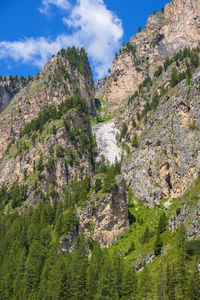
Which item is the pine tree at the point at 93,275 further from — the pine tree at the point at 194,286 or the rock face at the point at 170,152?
the rock face at the point at 170,152

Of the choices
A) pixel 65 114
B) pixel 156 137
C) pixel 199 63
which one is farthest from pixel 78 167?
pixel 199 63

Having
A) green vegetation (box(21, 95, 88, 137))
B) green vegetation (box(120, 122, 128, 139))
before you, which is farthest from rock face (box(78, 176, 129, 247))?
green vegetation (box(21, 95, 88, 137))

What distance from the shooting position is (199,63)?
170 meters

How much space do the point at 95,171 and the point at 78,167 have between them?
10360 millimetres

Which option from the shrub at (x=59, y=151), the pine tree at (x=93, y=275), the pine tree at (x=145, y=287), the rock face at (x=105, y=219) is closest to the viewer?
the pine tree at (x=145, y=287)

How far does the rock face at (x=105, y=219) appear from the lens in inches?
4070

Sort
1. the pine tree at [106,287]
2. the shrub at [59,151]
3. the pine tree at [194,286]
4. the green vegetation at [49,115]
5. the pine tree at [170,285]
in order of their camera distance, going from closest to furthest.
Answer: the pine tree at [194,286], the pine tree at [170,285], the pine tree at [106,287], the shrub at [59,151], the green vegetation at [49,115]

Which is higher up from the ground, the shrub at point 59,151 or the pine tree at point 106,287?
the shrub at point 59,151

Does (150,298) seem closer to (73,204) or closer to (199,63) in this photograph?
(73,204)

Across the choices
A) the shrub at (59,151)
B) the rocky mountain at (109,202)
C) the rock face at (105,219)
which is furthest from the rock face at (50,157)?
the rock face at (105,219)

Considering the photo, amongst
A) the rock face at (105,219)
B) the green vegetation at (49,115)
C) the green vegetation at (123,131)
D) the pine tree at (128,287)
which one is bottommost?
the pine tree at (128,287)

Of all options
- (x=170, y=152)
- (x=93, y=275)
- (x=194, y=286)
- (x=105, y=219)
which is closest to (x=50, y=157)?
(x=170, y=152)

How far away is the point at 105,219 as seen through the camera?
347 ft

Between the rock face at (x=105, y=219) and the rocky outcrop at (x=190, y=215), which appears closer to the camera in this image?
the rocky outcrop at (x=190, y=215)
